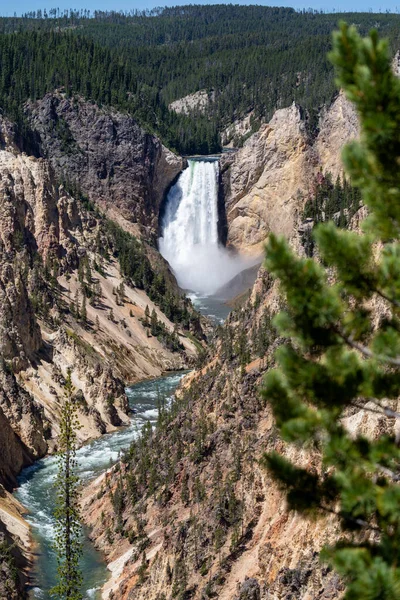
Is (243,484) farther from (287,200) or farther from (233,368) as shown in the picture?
(287,200)

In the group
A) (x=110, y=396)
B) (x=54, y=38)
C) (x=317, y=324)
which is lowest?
(x=110, y=396)

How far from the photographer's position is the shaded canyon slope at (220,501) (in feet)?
92.5

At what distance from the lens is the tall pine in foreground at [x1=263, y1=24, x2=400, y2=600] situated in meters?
13.1

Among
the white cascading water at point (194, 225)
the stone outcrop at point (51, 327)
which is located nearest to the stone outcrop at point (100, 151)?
the white cascading water at point (194, 225)

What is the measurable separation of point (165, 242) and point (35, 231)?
43467 millimetres

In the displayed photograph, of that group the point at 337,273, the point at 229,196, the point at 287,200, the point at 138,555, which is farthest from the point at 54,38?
the point at 337,273

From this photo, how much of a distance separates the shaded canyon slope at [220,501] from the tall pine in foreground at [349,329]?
3.76 meters

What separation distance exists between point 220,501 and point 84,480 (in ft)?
59.3

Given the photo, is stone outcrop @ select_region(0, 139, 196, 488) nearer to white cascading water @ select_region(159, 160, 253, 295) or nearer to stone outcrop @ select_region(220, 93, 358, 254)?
white cascading water @ select_region(159, 160, 253, 295)

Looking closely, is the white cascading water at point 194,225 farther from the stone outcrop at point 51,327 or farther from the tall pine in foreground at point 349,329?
the tall pine in foreground at point 349,329

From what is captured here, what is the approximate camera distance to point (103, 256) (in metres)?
97.4

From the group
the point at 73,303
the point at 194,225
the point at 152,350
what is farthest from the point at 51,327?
the point at 194,225

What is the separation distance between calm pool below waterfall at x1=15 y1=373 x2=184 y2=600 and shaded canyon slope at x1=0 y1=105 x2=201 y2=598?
83 centimetres

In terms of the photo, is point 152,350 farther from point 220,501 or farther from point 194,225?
point 220,501
